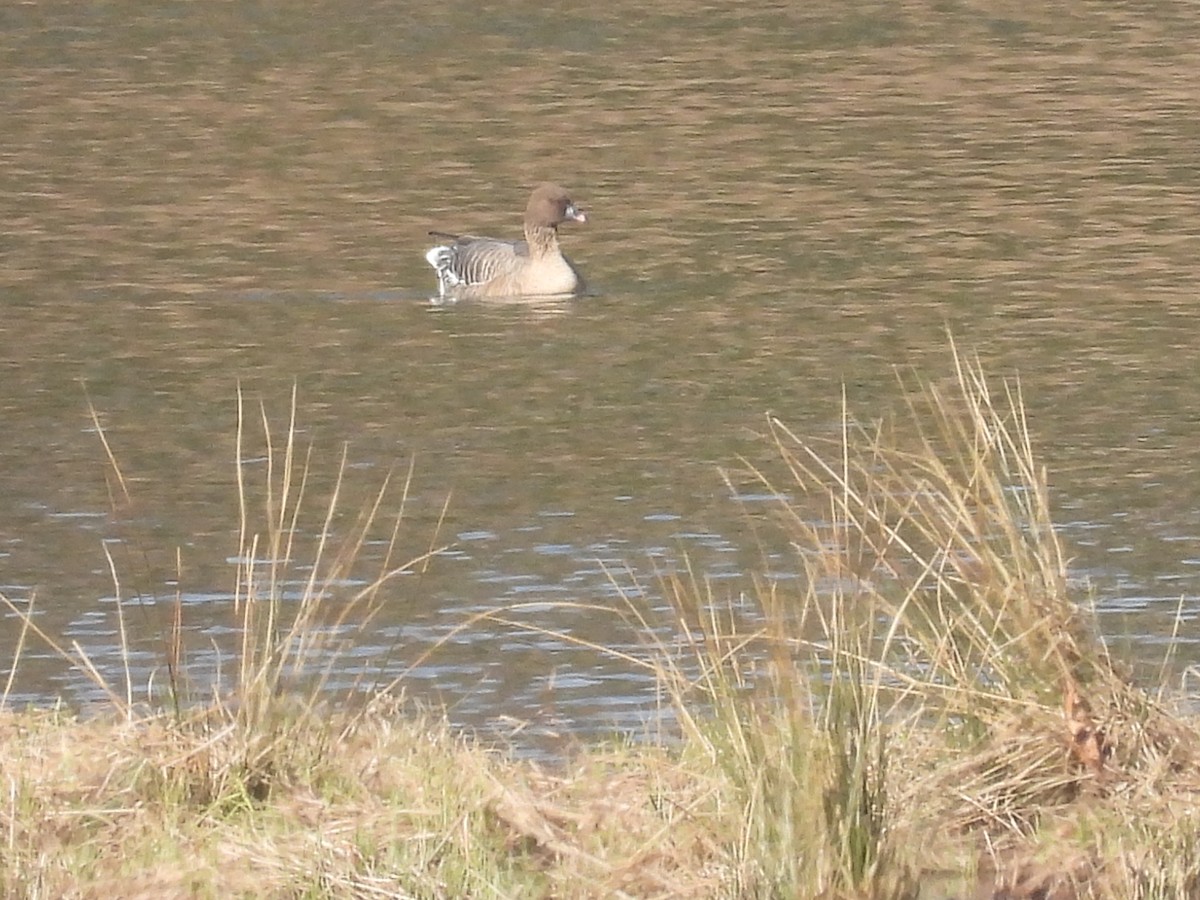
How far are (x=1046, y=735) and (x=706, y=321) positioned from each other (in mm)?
8422

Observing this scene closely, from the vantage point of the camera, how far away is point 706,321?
14.0 meters

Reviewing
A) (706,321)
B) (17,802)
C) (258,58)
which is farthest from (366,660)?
(258,58)

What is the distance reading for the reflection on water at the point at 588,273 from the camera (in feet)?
30.4

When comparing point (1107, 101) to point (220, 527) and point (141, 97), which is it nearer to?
point (141, 97)

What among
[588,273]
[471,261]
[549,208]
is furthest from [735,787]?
[588,273]

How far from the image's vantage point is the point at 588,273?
16.1 meters

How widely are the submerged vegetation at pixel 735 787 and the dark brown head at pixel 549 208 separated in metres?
9.77

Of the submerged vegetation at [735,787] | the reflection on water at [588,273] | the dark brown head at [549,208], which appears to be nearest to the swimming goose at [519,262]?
the dark brown head at [549,208]

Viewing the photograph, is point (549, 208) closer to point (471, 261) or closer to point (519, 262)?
point (519, 262)

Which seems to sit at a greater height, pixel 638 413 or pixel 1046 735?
pixel 1046 735

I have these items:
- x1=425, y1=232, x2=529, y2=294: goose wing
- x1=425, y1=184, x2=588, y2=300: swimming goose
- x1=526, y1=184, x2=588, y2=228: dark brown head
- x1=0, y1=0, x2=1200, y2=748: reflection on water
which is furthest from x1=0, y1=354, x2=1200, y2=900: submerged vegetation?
x1=526, y1=184, x2=588, y2=228: dark brown head

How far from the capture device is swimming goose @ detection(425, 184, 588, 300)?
15.3 metres

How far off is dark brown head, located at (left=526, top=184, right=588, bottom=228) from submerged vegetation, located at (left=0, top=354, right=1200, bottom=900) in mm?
9768

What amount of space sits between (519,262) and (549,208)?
A: 36 cm
